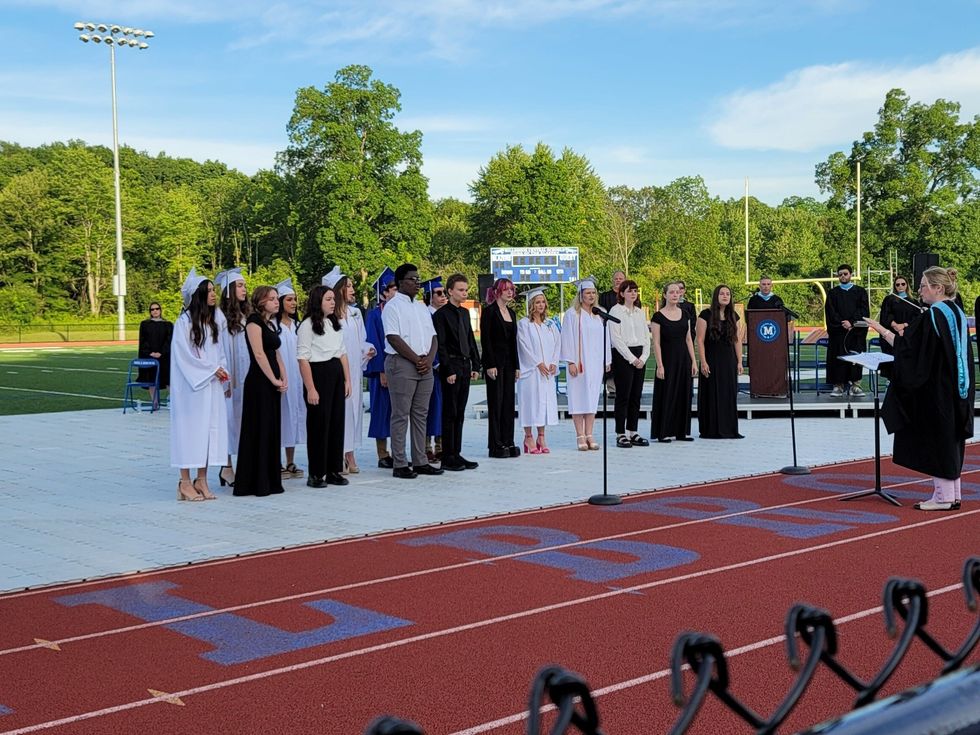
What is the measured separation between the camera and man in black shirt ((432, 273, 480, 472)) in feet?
41.6

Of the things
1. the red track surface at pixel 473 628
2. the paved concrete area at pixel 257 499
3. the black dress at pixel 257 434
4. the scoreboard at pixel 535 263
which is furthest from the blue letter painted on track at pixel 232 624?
the scoreboard at pixel 535 263

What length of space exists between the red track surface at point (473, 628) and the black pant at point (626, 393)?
5.65m

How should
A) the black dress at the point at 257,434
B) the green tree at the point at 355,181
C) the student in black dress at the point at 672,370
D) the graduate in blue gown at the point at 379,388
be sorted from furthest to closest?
the green tree at the point at 355,181, the student in black dress at the point at 672,370, the graduate in blue gown at the point at 379,388, the black dress at the point at 257,434

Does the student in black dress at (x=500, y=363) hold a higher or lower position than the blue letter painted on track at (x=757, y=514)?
higher

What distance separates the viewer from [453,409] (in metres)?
12.7

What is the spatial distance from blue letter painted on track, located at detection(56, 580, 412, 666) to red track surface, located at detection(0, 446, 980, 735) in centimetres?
4

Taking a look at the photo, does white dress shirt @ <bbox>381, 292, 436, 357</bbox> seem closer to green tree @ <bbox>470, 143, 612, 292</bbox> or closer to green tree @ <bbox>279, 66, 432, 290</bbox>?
green tree @ <bbox>279, 66, 432, 290</bbox>

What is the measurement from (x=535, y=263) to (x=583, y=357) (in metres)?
31.1

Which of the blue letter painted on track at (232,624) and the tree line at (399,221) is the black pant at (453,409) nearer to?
the blue letter painted on track at (232,624)

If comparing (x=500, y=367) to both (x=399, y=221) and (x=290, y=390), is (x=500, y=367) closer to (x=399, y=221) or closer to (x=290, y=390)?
(x=290, y=390)

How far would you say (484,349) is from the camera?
44.6 feet

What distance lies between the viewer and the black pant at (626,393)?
14.8 meters

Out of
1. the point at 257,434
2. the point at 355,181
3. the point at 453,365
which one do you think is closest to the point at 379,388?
the point at 453,365

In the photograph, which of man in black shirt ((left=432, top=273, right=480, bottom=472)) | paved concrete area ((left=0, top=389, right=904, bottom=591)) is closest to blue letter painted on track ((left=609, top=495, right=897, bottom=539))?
paved concrete area ((left=0, top=389, right=904, bottom=591))
